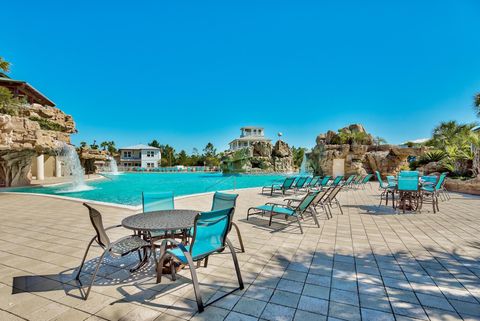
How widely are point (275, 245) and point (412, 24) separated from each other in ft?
50.8

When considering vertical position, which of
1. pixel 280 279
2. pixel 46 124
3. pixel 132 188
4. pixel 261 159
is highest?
pixel 46 124

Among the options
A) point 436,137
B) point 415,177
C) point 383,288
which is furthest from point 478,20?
point 436,137

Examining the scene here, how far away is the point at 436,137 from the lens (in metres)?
29.8

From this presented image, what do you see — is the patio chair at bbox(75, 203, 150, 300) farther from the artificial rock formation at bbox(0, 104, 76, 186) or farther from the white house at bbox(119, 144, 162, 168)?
the white house at bbox(119, 144, 162, 168)

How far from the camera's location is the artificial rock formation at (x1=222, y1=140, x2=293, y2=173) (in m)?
38.9

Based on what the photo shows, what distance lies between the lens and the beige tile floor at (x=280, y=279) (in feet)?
7.11

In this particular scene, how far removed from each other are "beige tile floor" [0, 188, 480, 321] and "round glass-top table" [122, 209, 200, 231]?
2.25 feet

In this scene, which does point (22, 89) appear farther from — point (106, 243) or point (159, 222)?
point (159, 222)

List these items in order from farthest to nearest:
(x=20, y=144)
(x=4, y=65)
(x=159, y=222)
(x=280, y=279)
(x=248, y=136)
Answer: (x=248, y=136)
(x=4, y=65)
(x=20, y=144)
(x=159, y=222)
(x=280, y=279)

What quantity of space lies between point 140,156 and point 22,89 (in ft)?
92.4

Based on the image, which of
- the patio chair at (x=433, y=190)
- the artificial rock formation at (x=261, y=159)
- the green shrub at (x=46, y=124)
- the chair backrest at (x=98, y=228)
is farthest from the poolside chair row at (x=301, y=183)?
the artificial rock formation at (x=261, y=159)

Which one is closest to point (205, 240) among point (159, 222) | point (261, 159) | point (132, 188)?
point (159, 222)

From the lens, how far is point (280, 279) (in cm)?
282

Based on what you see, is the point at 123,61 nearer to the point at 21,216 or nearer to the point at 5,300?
the point at 21,216
